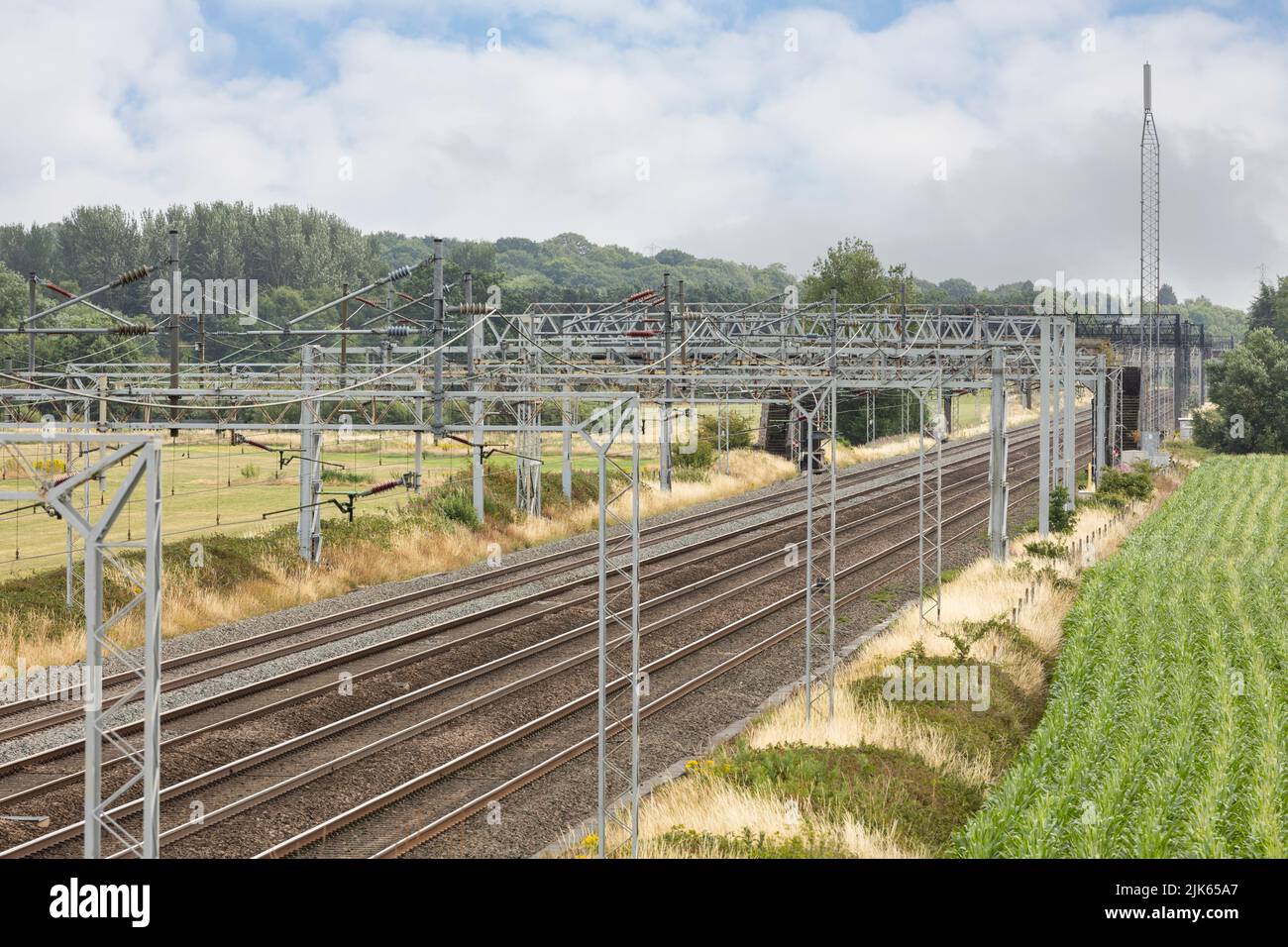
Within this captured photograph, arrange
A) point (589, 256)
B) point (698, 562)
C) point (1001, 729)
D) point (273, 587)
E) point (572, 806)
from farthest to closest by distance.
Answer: point (589, 256) < point (698, 562) < point (273, 587) < point (1001, 729) < point (572, 806)

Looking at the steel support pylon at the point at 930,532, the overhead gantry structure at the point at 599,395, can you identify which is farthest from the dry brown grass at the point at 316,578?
the steel support pylon at the point at 930,532

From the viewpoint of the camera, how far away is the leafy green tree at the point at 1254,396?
221 ft

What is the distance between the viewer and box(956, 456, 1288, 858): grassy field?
1299 cm

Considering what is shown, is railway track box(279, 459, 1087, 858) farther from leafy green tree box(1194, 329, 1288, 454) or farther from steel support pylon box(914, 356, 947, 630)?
leafy green tree box(1194, 329, 1288, 454)

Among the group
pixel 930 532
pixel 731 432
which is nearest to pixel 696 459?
pixel 731 432

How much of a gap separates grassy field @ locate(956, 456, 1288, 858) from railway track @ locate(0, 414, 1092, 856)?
6175 mm

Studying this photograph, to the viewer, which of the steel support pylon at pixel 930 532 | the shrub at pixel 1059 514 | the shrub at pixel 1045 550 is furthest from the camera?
the shrub at pixel 1059 514

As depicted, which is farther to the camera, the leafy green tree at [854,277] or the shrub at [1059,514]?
the leafy green tree at [854,277]

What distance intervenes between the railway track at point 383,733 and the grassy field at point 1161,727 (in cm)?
618

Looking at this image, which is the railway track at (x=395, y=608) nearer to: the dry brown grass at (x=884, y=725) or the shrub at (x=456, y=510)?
the shrub at (x=456, y=510)
